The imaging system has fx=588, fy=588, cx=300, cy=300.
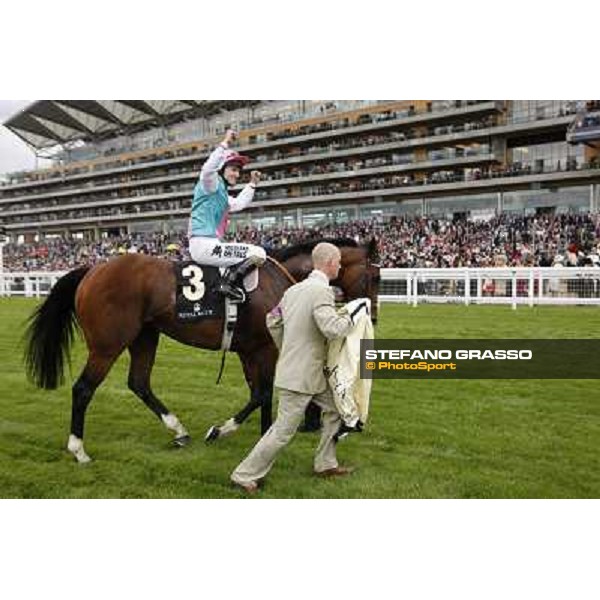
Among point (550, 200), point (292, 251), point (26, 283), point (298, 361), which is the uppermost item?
point (550, 200)

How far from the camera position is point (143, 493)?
11.2 feet

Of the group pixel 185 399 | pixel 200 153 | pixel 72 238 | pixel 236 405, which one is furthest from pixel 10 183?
pixel 236 405

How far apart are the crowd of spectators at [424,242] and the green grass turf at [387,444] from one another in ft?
4.52

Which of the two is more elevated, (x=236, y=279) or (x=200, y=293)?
(x=236, y=279)

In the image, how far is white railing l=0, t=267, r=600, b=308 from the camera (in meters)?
8.00

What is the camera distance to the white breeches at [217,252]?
4.38m

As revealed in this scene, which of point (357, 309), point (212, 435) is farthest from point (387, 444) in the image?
point (212, 435)

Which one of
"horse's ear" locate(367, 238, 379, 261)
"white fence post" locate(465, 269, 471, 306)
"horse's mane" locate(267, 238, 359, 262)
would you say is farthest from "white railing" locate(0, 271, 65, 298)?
"white fence post" locate(465, 269, 471, 306)

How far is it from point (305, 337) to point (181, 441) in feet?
5.02

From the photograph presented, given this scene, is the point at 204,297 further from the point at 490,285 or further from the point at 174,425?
the point at 490,285

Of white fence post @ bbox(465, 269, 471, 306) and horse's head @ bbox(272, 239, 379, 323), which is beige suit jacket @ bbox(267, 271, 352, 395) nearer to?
horse's head @ bbox(272, 239, 379, 323)

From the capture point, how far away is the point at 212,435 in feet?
14.6

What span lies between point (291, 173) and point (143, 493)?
396 cm

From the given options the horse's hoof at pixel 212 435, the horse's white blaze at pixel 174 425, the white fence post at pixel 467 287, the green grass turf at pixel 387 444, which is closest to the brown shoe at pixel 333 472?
the green grass turf at pixel 387 444
